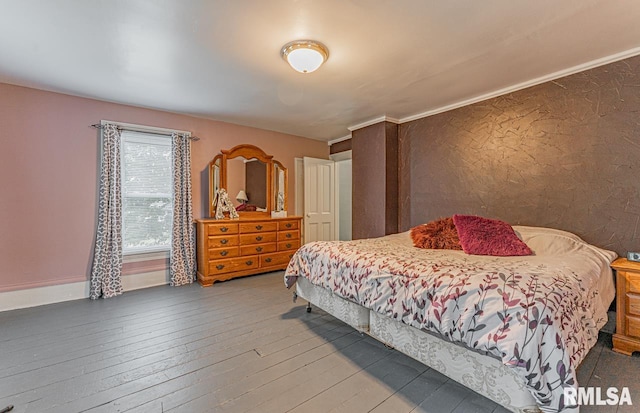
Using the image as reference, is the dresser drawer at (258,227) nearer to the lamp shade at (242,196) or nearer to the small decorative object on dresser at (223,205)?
the small decorative object on dresser at (223,205)

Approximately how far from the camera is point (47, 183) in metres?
3.17

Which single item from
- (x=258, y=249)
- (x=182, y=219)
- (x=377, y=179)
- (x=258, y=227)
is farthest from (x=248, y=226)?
(x=377, y=179)

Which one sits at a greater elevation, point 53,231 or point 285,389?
point 53,231

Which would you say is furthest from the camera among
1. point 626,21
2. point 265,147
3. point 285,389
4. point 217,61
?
point 265,147

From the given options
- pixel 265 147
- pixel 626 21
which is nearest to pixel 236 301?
pixel 265 147

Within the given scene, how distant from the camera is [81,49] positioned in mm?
2309

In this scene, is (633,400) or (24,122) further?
(24,122)

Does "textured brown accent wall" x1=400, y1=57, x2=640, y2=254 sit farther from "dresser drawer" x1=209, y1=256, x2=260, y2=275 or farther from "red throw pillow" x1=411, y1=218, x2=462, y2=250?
"dresser drawer" x1=209, y1=256, x2=260, y2=275

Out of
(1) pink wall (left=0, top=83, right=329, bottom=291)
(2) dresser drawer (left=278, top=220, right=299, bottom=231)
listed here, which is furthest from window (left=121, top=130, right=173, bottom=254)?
(2) dresser drawer (left=278, top=220, right=299, bottom=231)

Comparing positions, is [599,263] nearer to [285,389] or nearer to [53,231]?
[285,389]

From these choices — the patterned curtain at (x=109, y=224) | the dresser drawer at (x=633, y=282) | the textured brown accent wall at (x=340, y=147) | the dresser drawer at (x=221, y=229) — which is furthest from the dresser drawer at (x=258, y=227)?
the dresser drawer at (x=633, y=282)

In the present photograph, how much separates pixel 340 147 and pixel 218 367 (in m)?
4.37

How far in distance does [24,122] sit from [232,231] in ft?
8.40
